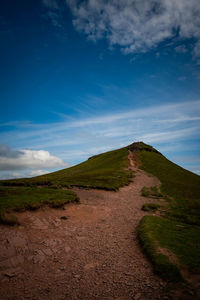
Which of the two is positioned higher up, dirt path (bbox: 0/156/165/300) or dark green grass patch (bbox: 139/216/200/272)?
dark green grass patch (bbox: 139/216/200/272)

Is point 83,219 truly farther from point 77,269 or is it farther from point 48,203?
point 77,269

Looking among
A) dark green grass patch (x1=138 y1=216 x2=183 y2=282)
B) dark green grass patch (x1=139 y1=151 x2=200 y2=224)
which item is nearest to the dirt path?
dark green grass patch (x1=138 y1=216 x2=183 y2=282)

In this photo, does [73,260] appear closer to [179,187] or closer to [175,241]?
[175,241]

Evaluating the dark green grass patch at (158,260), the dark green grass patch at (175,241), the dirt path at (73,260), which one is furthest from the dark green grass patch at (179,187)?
the dark green grass patch at (158,260)

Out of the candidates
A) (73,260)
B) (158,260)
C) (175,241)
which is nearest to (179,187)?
(175,241)

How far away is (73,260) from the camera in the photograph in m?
10.3

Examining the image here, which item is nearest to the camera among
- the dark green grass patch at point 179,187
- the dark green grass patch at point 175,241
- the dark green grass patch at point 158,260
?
the dark green grass patch at point 158,260

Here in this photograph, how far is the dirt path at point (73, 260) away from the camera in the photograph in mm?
7578

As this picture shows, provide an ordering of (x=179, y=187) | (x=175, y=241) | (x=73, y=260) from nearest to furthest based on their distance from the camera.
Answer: (x=73, y=260)
(x=175, y=241)
(x=179, y=187)

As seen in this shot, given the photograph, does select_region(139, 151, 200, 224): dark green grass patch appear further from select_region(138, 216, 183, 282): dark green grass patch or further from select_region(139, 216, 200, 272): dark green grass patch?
select_region(138, 216, 183, 282): dark green grass patch

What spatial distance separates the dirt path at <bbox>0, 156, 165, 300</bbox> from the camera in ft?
24.9

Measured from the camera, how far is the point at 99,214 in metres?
19.8

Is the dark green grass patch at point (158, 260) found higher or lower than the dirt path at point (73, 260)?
higher

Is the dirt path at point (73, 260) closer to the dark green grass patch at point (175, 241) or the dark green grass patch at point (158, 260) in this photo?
the dark green grass patch at point (158, 260)
